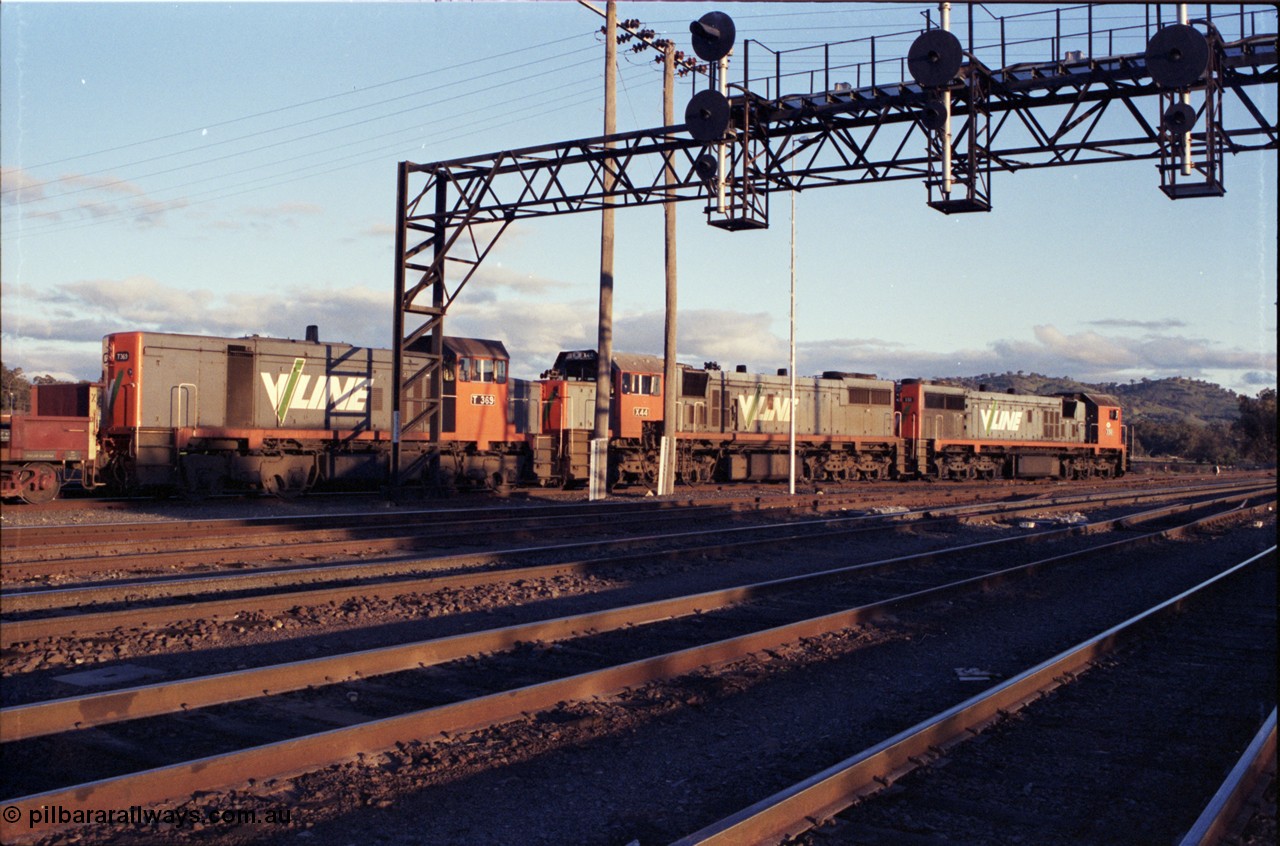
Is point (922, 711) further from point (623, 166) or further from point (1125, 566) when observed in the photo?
point (623, 166)

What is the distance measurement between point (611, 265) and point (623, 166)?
774 cm

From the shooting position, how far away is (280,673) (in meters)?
7.00

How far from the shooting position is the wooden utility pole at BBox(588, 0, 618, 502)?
2533 cm

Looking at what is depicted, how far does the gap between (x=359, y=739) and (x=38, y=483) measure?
16.6 m

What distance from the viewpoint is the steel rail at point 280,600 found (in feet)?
27.8

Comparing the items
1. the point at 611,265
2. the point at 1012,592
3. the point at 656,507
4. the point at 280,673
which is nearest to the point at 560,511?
the point at 656,507

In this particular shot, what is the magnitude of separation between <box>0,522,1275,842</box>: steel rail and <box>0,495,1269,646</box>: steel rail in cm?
398

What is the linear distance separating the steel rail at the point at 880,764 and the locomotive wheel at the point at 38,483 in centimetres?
1809

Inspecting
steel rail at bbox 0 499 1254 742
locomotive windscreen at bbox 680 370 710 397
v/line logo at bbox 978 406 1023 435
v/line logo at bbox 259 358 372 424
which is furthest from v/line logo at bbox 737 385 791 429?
steel rail at bbox 0 499 1254 742

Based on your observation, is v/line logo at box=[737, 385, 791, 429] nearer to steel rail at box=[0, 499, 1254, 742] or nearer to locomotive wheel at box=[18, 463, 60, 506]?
locomotive wheel at box=[18, 463, 60, 506]

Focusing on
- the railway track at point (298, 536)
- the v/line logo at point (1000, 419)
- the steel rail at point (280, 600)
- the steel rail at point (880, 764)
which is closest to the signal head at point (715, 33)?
the steel rail at point (280, 600)

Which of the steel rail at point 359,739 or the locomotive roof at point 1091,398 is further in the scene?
the locomotive roof at point 1091,398

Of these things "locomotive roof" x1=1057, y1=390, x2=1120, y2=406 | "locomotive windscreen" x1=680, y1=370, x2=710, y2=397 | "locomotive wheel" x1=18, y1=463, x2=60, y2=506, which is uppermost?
"locomotive roof" x1=1057, y1=390, x2=1120, y2=406

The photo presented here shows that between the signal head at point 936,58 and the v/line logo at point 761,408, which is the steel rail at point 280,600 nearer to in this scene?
the signal head at point 936,58
